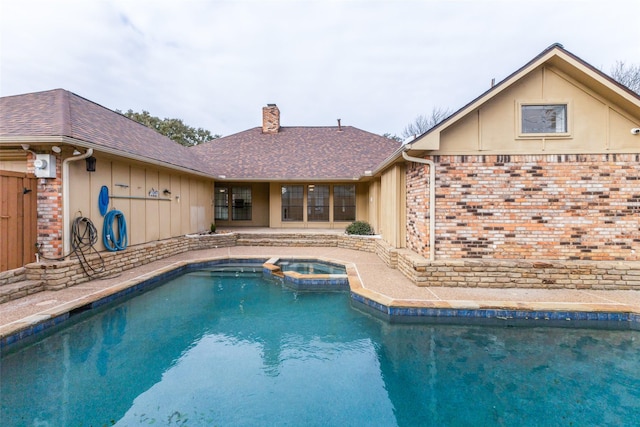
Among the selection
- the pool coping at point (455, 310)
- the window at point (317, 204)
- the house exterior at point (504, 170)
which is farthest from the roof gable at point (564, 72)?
the window at point (317, 204)

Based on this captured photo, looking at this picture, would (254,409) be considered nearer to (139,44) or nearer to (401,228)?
(401,228)

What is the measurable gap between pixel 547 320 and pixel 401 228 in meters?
4.06

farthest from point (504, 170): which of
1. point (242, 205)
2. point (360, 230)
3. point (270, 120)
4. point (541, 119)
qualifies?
point (270, 120)

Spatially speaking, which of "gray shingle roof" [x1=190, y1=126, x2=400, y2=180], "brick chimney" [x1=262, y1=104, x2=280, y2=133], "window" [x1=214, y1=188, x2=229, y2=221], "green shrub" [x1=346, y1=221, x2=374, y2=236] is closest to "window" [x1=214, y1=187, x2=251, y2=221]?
"window" [x1=214, y1=188, x2=229, y2=221]

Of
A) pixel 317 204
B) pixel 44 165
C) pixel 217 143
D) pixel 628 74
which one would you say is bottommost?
pixel 317 204

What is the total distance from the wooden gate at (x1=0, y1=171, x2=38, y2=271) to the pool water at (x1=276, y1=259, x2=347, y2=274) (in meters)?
5.50

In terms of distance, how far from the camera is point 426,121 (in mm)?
32375

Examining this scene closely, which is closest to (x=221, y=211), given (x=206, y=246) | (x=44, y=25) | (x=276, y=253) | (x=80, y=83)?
(x=206, y=246)

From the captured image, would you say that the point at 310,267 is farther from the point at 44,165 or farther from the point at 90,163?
the point at 44,165

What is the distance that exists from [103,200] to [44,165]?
5.05ft

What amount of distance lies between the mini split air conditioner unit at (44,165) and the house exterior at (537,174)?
7.10 m

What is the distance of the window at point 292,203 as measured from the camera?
47.8 ft

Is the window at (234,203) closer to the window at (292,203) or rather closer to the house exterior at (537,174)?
the window at (292,203)

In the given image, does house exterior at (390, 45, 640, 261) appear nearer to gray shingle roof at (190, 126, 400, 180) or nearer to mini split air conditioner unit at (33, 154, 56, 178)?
gray shingle roof at (190, 126, 400, 180)
